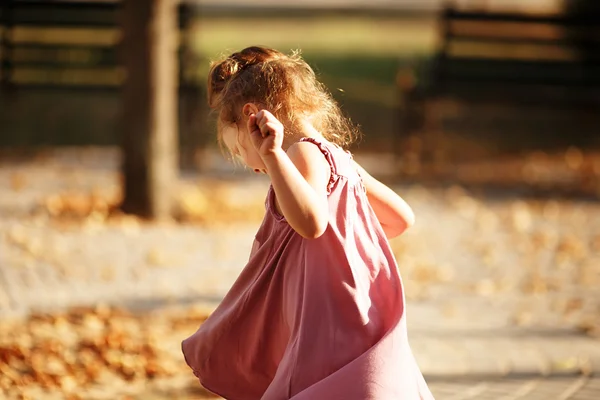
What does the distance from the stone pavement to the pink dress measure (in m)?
1.64

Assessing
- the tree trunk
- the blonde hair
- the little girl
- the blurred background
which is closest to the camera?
the little girl

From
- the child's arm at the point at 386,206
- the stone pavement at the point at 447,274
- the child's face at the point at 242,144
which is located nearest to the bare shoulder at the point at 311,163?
the child's face at the point at 242,144

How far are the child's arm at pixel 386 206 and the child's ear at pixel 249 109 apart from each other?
1.38ft

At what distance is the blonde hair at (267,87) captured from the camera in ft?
10.1

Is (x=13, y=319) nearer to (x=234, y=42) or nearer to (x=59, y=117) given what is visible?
(x=59, y=117)

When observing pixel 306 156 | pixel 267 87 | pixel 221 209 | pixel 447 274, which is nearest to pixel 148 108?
pixel 221 209

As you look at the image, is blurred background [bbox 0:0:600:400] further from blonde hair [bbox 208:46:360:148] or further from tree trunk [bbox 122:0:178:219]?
blonde hair [bbox 208:46:360:148]

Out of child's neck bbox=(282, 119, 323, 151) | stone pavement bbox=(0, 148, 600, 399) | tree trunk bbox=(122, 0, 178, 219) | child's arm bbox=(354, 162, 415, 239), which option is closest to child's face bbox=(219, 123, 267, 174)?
child's neck bbox=(282, 119, 323, 151)

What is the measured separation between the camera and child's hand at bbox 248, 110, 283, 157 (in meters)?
2.85

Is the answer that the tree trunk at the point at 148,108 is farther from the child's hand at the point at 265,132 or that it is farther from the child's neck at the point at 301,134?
the child's hand at the point at 265,132

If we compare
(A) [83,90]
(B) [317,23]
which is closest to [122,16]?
(A) [83,90]

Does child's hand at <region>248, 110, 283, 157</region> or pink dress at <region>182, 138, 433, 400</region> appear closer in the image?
child's hand at <region>248, 110, 283, 157</region>

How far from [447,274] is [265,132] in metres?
4.33

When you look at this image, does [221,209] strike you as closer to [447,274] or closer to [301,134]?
[447,274]
